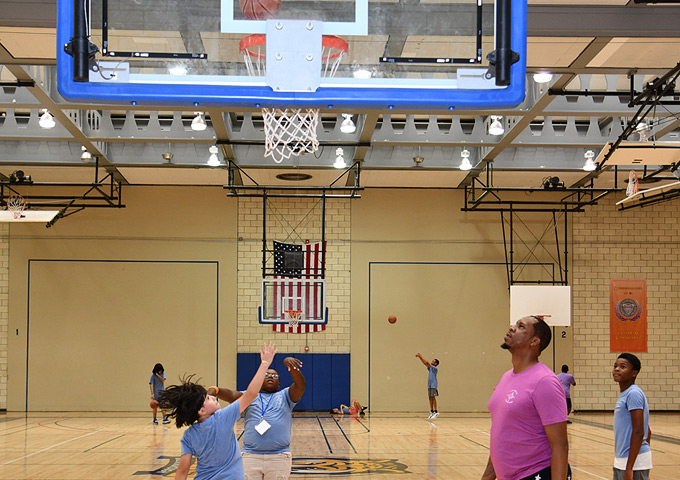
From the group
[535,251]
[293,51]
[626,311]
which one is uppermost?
[293,51]

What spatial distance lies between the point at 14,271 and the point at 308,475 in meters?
11.6

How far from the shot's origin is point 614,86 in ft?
39.7

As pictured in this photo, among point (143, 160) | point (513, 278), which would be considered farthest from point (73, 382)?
point (513, 278)

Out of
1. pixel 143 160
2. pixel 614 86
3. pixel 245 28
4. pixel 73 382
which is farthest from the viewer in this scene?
pixel 73 382

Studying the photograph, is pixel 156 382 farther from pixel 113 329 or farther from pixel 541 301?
pixel 541 301

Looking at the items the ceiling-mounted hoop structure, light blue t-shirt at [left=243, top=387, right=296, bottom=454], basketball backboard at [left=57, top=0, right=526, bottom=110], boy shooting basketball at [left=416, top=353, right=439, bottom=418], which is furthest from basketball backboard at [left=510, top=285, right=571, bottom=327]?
basketball backboard at [left=57, top=0, right=526, bottom=110]

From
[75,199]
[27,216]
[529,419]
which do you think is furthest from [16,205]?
[529,419]

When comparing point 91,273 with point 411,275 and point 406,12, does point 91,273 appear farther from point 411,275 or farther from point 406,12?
point 406,12

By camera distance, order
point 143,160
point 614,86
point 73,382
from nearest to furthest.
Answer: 1. point 614,86
2. point 143,160
3. point 73,382

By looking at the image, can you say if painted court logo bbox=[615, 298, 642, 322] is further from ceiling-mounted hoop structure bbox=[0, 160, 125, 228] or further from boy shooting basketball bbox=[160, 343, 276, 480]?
boy shooting basketball bbox=[160, 343, 276, 480]

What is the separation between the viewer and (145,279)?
722 inches

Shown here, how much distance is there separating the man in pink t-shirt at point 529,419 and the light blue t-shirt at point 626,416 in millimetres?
1798

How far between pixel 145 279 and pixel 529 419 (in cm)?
1584

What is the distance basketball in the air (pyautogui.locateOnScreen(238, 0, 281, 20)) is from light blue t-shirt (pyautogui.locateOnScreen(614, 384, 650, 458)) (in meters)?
3.57
